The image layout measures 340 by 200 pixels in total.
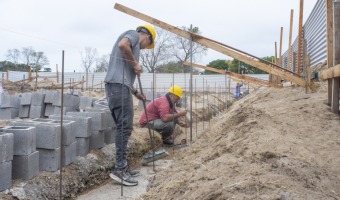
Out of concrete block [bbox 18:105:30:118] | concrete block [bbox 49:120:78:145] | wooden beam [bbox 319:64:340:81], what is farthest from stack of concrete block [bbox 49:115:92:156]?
concrete block [bbox 18:105:30:118]

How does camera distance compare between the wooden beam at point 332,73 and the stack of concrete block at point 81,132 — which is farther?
the stack of concrete block at point 81,132

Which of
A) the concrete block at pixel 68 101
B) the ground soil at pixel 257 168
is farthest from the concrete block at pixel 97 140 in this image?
the concrete block at pixel 68 101

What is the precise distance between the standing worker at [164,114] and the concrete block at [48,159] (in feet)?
7.72

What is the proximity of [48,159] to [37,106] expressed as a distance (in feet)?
20.2

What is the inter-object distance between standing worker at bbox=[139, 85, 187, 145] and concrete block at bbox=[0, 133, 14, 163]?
289 centimetres

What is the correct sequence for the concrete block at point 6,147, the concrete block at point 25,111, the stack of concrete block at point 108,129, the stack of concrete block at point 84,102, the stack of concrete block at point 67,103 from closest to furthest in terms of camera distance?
the concrete block at point 6,147 < the stack of concrete block at point 108,129 < the stack of concrete block at point 67,103 < the stack of concrete block at point 84,102 < the concrete block at point 25,111

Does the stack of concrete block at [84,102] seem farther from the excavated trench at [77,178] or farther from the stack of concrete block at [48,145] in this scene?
the stack of concrete block at [48,145]

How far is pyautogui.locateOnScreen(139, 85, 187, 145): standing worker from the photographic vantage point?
5.66 meters

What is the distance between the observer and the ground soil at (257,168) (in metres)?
1.87

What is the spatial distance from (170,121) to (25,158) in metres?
3.11

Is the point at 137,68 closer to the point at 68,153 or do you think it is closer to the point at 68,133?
the point at 68,133

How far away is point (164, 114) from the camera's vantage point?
5629 millimetres

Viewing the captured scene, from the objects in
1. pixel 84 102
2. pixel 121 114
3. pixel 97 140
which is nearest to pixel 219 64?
pixel 84 102

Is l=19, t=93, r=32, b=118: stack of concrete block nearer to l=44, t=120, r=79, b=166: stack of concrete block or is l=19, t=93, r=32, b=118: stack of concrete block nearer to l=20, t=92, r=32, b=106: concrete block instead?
l=20, t=92, r=32, b=106: concrete block
